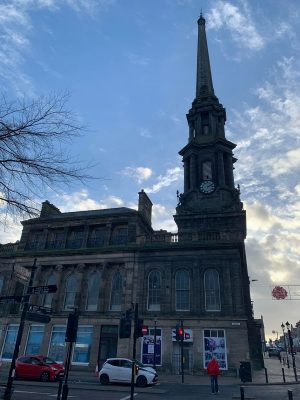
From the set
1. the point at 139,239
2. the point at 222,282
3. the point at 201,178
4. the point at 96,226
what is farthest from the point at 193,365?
the point at 201,178

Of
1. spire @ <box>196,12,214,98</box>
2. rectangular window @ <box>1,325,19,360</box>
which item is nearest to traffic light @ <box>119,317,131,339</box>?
rectangular window @ <box>1,325,19,360</box>

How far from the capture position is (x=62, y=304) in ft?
107

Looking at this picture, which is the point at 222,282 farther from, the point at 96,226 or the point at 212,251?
the point at 96,226

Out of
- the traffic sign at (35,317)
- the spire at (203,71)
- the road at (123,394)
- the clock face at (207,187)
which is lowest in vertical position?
the road at (123,394)

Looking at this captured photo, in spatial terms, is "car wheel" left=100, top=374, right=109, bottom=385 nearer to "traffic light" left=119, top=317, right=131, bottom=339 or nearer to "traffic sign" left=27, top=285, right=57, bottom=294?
"traffic light" left=119, top=317, right=131, bottom=339

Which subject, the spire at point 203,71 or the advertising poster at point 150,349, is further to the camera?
the spire at point 203,71

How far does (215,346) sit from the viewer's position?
27.3 meters

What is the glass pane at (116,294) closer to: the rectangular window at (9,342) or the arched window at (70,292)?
the arched window at (70,292)

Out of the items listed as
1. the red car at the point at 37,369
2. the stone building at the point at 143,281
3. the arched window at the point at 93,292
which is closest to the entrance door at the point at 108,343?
the stone building at the point at 143,281

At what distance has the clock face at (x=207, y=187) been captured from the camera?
41.1 meters

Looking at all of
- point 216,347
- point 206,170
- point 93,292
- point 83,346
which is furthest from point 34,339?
point 206,170

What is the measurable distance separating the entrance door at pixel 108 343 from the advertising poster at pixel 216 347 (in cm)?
810

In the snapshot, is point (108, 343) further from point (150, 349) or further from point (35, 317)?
point (35, 317)

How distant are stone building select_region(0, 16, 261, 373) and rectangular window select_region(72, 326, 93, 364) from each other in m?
0.09
